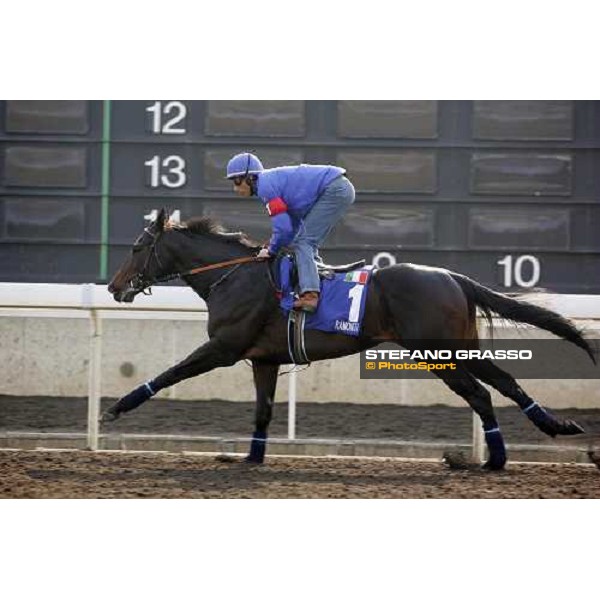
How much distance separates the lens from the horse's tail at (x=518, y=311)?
18.2 ft

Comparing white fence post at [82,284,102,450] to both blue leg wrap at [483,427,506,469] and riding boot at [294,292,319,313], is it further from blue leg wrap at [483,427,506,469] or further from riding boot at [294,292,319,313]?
blue leg wrap at [483,427,506,469]

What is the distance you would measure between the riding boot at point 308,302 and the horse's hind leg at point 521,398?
766mm

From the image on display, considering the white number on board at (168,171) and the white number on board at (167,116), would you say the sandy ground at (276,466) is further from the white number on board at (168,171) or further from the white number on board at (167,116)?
the white number on board at (167,116)

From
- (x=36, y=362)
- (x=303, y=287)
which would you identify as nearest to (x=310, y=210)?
(x=303, y=287)

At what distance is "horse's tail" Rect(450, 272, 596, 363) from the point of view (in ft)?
18.2

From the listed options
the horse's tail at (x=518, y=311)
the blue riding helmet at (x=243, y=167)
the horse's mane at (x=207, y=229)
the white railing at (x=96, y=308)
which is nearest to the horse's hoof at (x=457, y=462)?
the white railing at (x=96, y=308)

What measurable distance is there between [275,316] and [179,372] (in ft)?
1.73

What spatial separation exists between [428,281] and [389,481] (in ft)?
3.07

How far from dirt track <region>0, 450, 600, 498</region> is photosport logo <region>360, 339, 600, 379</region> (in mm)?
495

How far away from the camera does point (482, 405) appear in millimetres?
5504

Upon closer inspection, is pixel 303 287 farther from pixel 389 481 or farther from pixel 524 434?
pixel 524 434

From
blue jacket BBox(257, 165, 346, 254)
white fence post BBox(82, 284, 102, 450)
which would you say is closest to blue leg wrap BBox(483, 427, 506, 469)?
blue jacket BBox(257, 165, 346, 254)

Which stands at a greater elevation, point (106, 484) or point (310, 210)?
point (310, 210)

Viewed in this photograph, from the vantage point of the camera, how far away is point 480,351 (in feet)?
18.1
